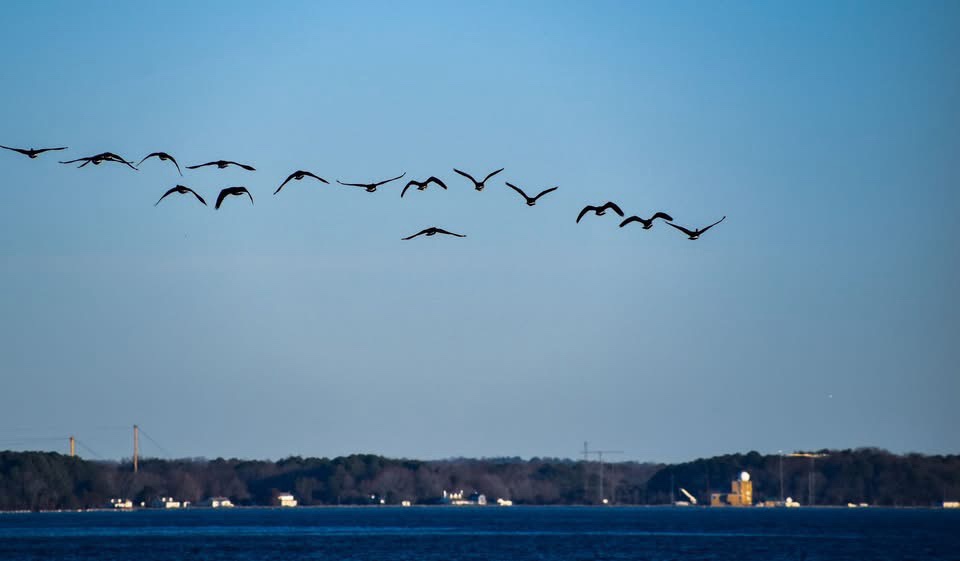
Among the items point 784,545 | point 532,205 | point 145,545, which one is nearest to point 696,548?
point 784,545

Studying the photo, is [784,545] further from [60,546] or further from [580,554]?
[60,546]

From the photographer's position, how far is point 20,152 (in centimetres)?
4278

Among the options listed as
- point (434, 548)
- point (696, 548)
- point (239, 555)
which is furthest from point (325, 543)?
point (696, 548)

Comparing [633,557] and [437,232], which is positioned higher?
[437,232]

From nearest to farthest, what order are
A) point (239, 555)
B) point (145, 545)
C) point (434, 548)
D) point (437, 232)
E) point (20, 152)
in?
point (20, 152)
point (437, 232)
point (239, 555)
point (434, 548)
point (145, 545)

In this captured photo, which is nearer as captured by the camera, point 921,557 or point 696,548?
point 921,557

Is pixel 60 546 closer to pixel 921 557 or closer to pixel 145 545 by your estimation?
pixel 145 545

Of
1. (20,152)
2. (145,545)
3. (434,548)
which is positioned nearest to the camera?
(20,152)

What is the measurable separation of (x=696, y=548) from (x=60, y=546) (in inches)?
3063

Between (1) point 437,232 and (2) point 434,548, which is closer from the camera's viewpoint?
(1) point 437,232

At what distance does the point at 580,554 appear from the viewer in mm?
168750

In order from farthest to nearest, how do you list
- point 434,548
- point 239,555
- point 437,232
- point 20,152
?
point 434,548 < point 239,555 < point 437,232 < point 20,152

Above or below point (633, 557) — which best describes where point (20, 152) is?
above

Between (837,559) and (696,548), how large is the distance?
22.9 meters
